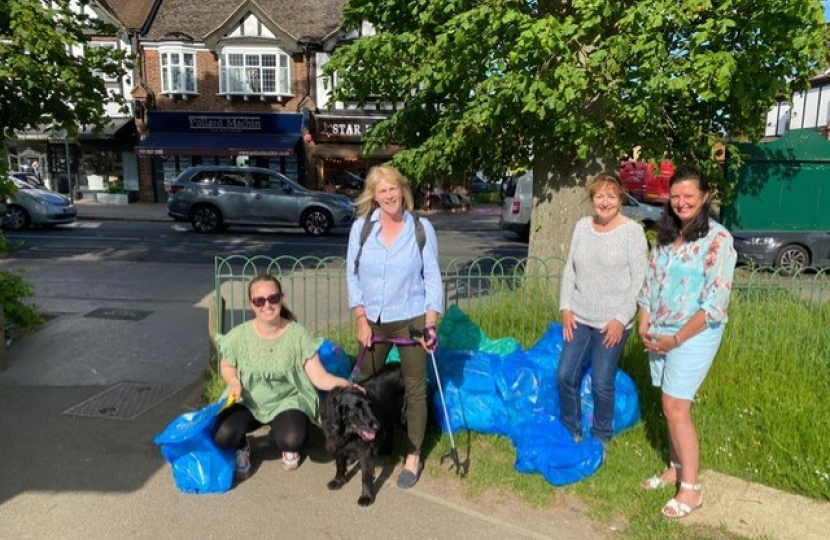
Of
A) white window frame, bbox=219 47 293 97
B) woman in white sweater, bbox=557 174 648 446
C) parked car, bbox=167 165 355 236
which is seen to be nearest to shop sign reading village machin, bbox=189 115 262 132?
white window frame, bbox=219 47 293 97

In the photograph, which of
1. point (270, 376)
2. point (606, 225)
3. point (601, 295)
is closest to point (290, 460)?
point (270, 376)

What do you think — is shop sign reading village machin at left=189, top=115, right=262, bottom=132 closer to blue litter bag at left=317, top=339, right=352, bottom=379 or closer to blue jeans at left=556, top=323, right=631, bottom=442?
blue litter bag at left=317, top=339, right=352, bottom=379

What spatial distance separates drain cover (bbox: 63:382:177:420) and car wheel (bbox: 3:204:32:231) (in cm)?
1334

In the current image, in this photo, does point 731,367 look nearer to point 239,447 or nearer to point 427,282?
point 427,282

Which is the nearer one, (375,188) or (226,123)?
(375,188)

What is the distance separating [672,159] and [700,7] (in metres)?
2.23

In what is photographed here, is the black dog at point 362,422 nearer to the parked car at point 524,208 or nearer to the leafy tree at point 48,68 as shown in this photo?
the leafy tree at point 48,68

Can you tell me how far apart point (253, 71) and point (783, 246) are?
856 inches

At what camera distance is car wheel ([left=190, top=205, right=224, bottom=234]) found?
16984 millimetres

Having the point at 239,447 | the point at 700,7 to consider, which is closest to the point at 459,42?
the point at 700,7

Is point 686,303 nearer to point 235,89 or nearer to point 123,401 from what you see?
point 123,401

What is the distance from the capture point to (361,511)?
3373 mm

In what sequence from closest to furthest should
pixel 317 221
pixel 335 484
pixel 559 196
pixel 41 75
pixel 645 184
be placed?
pixel 335 484, pixel 559 196, pixel 41 75, pixel 317 221, pixel 645 184

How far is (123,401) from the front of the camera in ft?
15.8
